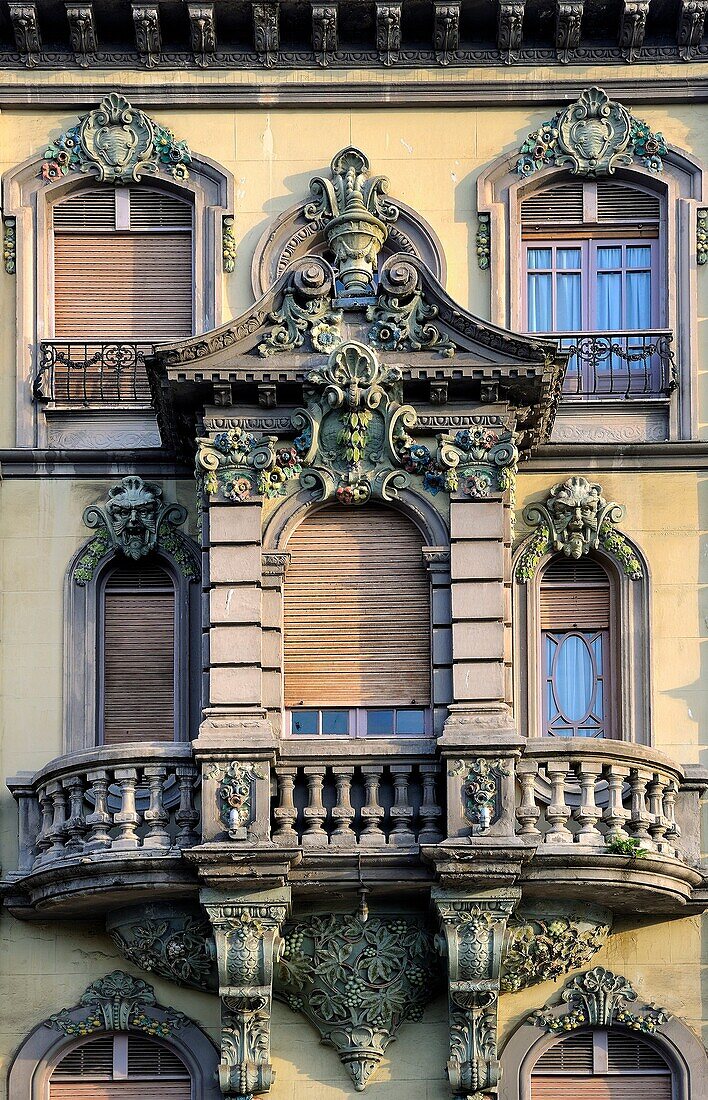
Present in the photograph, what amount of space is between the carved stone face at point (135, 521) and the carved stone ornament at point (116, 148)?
3973 mm

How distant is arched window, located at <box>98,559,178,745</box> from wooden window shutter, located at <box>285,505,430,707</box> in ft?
5.75

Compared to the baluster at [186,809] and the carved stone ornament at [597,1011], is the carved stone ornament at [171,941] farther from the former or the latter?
the carved stone ornament at [597,1011]

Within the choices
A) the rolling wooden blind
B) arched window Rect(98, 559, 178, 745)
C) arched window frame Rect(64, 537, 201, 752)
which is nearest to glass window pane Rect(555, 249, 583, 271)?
the rolling wooden blind

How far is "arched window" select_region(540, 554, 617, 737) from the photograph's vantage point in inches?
1222

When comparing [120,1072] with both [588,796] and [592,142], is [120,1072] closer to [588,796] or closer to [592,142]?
[588,796]

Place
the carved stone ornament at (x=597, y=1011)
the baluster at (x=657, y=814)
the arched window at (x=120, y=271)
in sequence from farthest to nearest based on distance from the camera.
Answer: the arched window at (x=120, y=271) → the carved stone ornament at (x=597, y=1011) → the baluster at (x=657, y=814)

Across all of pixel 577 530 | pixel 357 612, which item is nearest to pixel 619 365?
pixel 577 530

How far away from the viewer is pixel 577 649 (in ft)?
103

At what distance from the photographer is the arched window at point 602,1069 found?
30.0 m

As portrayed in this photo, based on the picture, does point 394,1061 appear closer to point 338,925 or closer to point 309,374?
point 338,925

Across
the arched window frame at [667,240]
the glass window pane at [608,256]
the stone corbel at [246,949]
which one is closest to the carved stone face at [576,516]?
the arched window frame at [667,240]

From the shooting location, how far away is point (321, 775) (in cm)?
2905

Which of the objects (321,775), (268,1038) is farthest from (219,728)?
(268,1038)

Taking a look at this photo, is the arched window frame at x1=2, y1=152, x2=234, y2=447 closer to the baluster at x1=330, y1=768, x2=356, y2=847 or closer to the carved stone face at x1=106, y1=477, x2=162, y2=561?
the carved stone face at x1=106, y1=477, x2=162, y2=561
